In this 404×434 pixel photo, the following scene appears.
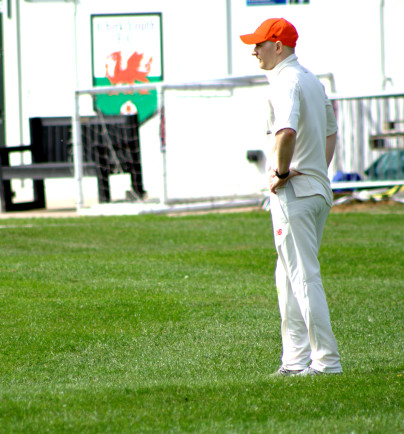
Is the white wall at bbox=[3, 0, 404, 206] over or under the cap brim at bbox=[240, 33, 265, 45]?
over

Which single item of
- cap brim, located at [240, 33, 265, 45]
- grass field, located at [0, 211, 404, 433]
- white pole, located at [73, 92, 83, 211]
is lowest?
grass field, located at [0, 211, 404, 433]

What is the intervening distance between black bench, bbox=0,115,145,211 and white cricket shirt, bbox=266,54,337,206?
10935 millimetres

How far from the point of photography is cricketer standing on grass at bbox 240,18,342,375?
4.61 metres

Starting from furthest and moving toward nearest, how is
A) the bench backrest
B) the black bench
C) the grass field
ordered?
the bench backrest → the black bench → the grass field

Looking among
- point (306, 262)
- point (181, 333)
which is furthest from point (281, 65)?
point (181, 333)

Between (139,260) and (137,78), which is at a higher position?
(137,78)

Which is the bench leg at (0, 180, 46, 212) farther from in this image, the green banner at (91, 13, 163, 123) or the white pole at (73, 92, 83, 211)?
the green banner at (91, 13, 163, 123)

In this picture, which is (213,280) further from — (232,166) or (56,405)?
(232,166)

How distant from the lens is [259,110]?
1773cm

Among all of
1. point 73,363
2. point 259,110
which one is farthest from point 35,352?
point 259,110

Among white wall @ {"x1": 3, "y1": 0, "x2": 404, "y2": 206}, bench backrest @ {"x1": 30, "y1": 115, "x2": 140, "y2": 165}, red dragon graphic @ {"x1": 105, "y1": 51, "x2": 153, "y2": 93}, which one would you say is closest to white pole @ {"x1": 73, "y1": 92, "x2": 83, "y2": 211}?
bench backrest @ {"x1": 30, "y1": 115, "x2": 140, "y2": 165}

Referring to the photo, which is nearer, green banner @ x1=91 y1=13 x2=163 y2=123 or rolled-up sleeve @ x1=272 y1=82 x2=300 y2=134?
rolled-up sleeve @ x1=272 y1=82 x2=300 y2=134

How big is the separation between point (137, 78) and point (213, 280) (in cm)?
1242

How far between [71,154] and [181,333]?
10886 mm
